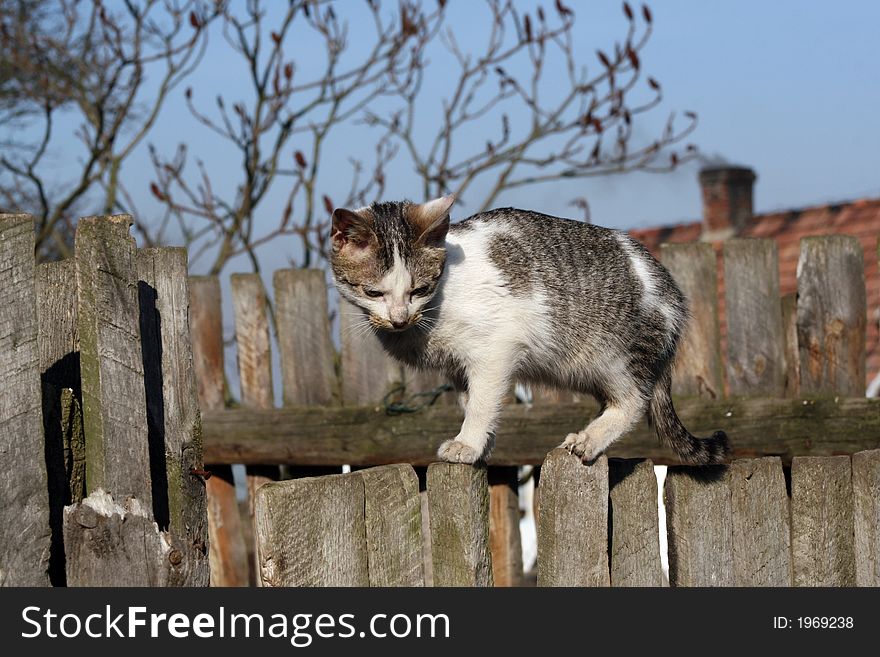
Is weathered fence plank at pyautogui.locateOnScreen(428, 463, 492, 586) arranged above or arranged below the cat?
below

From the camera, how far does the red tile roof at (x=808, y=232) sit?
962 centimetres

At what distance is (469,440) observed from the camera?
3.20 m

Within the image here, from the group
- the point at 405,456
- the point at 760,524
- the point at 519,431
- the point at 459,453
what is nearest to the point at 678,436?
the point at 760,524

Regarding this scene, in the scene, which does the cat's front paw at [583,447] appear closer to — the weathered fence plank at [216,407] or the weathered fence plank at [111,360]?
the weathered fence plank at [111,360]

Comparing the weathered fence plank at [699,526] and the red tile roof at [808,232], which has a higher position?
the red tile roof at [808,232]

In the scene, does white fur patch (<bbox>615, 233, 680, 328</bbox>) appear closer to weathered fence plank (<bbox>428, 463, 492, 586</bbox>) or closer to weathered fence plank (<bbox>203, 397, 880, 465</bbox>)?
weathered fence plank (<bbox>203, 397, 880, 465</bbox>)

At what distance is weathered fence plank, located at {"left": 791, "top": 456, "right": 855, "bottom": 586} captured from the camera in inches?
127

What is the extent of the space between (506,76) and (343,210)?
3539 mm

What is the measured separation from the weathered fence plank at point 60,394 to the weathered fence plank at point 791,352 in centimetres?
308

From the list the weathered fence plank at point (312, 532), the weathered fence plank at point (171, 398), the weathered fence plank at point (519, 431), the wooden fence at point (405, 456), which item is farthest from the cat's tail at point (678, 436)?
the weathered fence plank at point (171, 398)

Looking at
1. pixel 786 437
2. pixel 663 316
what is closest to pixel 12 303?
pixel 663 316

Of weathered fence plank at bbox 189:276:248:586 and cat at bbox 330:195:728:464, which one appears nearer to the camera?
cat at bbox 330:195:728:464

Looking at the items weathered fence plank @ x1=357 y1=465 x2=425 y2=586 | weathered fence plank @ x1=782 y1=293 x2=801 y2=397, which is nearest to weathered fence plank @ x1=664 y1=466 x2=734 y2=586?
weathered fence plank @ x1=357 y1=465 x2=425 y2=586

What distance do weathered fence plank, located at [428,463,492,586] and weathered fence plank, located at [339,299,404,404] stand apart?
81.7 inches
